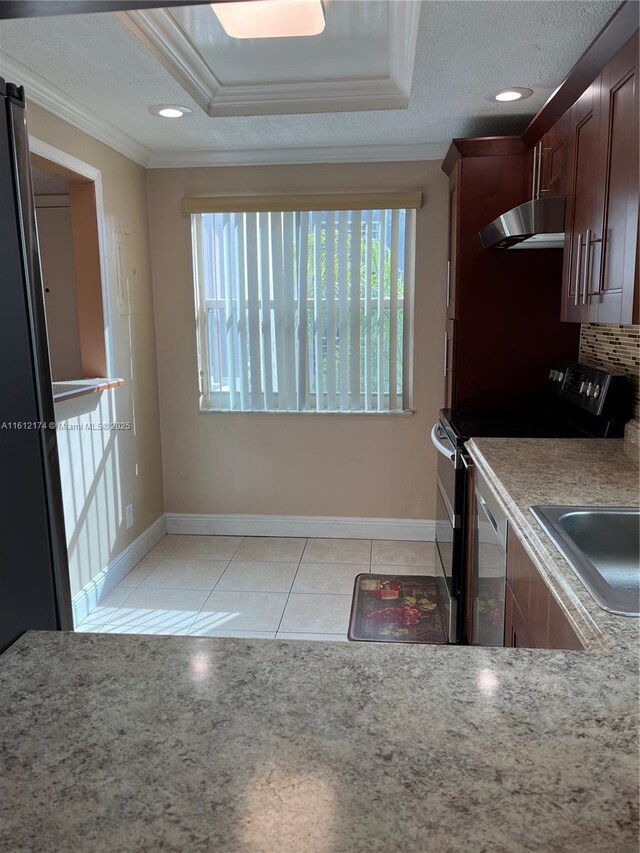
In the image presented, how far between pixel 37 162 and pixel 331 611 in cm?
242

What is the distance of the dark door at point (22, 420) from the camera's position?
4.67 ft

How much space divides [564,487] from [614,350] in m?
1.12

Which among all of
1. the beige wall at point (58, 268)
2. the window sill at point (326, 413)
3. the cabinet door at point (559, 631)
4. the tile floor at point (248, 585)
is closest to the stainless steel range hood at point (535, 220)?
the cabinet door at point (559, 631)

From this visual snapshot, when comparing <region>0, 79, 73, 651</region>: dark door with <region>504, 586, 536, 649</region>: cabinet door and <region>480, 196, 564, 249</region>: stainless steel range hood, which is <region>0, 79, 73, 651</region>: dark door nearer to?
<region>504, 586, 536, 649</region>: cabinet door

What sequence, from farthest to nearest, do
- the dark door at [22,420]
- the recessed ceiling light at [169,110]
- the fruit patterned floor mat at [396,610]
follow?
the fruit patterned floor mat at [396,610] → the recessed ceiling light at [169,110] → the dark door at [22,420]

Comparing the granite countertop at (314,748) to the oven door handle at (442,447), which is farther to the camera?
the oven door handle at (442,447)

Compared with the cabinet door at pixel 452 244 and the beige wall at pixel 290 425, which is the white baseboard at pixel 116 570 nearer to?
the beige wall at pixel 290 425

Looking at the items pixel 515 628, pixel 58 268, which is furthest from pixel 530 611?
pixel 58 268

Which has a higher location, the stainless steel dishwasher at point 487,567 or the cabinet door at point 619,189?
the cabinet door at point 619,189

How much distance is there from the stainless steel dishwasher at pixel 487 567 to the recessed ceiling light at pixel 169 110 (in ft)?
6.74

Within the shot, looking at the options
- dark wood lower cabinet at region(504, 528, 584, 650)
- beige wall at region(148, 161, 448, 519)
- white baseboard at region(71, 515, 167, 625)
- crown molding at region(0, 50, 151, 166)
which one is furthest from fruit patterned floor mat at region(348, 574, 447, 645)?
crown molding at region(0, 50, 151, 166)

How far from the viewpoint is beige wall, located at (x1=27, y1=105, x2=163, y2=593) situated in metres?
2.92

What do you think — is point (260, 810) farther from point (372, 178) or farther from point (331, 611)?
point (372, 178)


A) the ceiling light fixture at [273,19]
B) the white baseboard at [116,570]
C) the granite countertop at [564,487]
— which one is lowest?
the white baseboard at [116,570]
